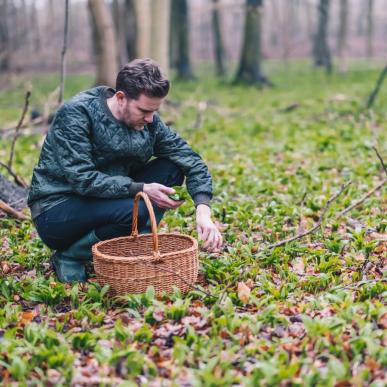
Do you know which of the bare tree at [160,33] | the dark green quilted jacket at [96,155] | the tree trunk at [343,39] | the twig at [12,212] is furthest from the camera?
the tree trunk at [343,39]

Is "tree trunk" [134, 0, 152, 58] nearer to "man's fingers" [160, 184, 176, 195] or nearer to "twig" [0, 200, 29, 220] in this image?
"twig" [0, 200, 29, 220]

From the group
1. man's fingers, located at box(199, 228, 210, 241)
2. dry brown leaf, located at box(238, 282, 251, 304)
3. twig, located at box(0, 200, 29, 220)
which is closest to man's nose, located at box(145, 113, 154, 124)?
man's fingers, located at box(199, 228, 210, 241)

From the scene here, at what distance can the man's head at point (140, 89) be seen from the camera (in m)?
3.93

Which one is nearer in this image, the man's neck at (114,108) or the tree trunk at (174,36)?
the man's neck at (114,108)

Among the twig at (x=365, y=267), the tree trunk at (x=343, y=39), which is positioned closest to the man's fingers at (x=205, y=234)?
the twig at (x=365, y=267)

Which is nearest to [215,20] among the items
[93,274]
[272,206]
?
[272,206]

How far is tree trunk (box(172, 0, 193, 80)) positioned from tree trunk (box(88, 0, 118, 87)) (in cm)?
999

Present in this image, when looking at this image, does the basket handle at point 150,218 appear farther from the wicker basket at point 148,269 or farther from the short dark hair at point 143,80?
the short dark hair at point 143,80

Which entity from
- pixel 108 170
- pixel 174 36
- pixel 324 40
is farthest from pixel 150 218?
pixel 174 36

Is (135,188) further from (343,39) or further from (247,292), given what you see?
(343,39)

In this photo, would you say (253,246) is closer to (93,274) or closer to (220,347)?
(93,274)

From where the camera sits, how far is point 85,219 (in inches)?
167

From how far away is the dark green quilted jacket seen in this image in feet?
13.3

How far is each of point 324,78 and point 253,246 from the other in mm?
17157
